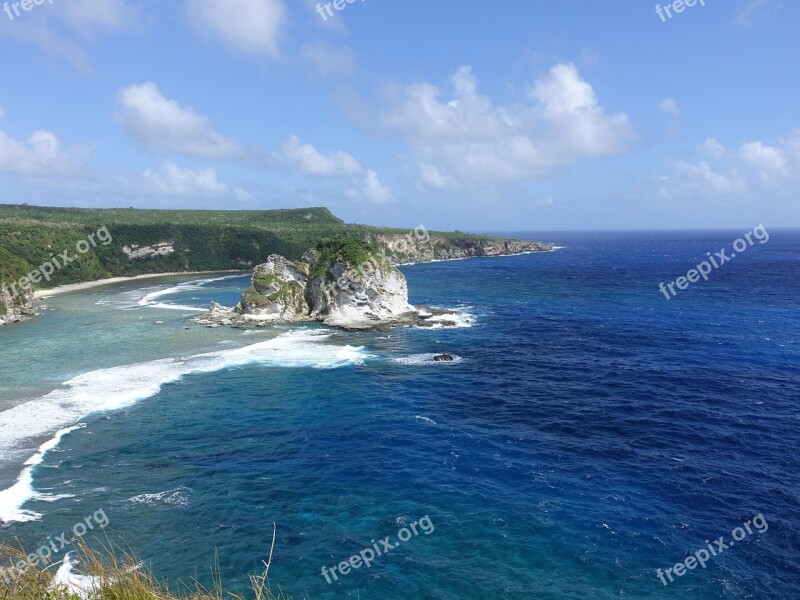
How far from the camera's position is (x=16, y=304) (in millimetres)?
92125

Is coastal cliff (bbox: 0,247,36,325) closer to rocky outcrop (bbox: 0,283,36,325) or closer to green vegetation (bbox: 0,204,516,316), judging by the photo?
rocky outcrop (bbox: 0,283,36,325)

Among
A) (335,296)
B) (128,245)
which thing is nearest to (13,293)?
(335,296)

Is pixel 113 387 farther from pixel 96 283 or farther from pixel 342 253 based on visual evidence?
pixel 96 283

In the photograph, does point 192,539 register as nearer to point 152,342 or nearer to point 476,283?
point 152,342

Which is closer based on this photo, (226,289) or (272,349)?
(272,349)

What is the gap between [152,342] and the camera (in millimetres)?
72750

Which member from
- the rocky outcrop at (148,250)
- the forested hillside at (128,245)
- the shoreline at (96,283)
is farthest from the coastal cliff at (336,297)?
the rocky outcrop at (148,250)

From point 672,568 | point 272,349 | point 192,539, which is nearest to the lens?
point 672,568

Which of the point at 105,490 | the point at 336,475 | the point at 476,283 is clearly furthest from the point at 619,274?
the point at 105,490

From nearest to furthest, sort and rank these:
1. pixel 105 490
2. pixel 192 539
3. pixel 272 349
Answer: pixel 192 539 < pixel 105 490 < pixel 272 349

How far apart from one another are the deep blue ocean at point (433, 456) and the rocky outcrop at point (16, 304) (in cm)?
1444

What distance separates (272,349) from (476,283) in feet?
272

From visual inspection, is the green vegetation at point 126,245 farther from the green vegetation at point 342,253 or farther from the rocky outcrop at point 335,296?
the rocky outcrop at point 335,296

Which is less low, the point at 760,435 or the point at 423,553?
the point at 760,435
